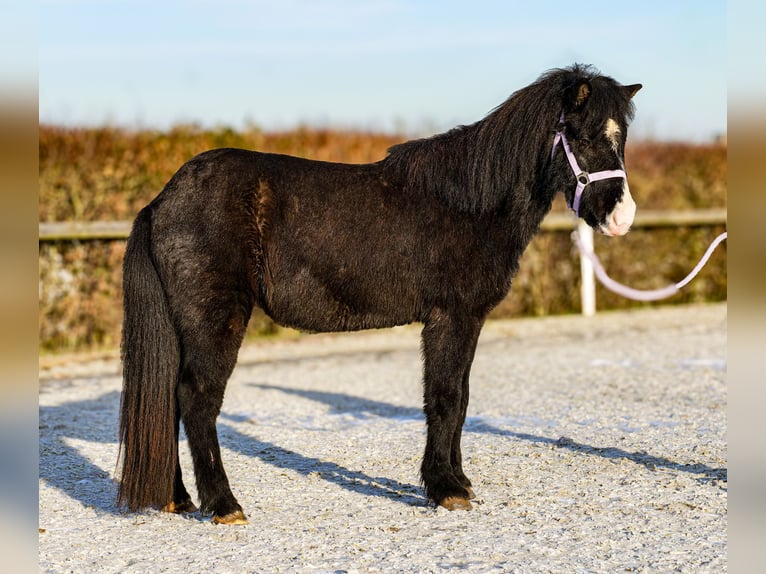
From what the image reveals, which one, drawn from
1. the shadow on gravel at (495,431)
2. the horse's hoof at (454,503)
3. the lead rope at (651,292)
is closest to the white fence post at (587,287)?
the shadow on gravel at (495,431)

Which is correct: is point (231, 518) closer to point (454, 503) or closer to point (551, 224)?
point (454, 503)

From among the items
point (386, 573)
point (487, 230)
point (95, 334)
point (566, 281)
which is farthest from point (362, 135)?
point (386, 573)

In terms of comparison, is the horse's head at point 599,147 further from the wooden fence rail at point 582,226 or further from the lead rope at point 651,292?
the wooden fence rail at point 582,226

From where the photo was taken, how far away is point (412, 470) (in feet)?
19.6

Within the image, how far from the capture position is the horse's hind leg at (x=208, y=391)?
4844mm

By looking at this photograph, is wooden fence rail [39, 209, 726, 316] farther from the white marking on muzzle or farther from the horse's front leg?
the horse's front leg

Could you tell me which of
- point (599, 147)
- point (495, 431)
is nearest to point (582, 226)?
point (495, 431)

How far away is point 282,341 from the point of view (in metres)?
12.1

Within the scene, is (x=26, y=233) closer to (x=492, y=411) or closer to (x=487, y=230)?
(x=487, y=230)

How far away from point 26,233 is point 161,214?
205 centimetres

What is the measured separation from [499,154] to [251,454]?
2.83m

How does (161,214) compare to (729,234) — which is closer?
(729,234)

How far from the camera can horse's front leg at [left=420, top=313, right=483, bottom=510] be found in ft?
16.8

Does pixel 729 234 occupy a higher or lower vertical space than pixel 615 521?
higher
